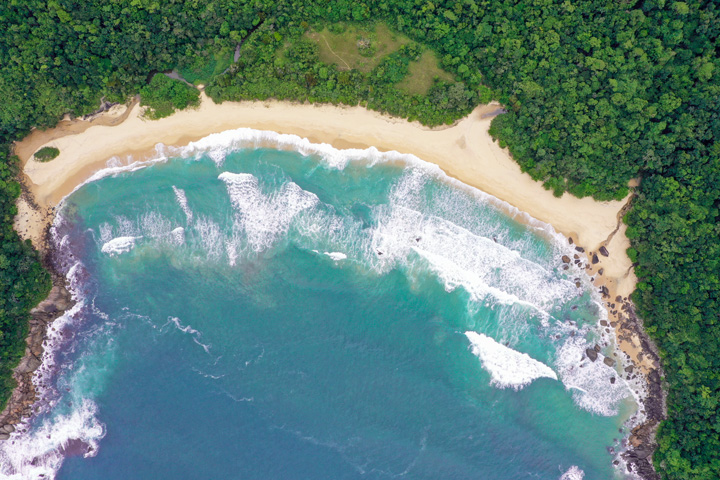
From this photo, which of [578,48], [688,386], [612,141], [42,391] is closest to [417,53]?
[578,48]

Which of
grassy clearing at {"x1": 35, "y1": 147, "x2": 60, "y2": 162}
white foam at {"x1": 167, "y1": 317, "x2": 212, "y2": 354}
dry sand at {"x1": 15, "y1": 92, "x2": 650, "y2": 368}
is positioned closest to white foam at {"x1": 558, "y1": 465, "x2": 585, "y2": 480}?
dry sand at {"x1": 15, "y1": 92, "x2": 650, "y2": 368}

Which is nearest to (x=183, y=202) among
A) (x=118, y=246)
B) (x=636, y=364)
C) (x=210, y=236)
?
(x=210, y=236)

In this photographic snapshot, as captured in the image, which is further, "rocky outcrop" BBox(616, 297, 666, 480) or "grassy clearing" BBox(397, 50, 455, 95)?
"grassy clearing" BBox(397, 50, 455, 95)

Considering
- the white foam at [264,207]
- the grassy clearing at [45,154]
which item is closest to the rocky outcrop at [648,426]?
the white foam at [264,207]

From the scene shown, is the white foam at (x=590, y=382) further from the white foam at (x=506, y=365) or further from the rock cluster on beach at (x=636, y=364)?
the white foam at (x=506, y=365)

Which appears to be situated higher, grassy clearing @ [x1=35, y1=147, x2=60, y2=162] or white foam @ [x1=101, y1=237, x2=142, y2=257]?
grassy clearing @ [x1=35, y1=147, x2=60, y2=162]

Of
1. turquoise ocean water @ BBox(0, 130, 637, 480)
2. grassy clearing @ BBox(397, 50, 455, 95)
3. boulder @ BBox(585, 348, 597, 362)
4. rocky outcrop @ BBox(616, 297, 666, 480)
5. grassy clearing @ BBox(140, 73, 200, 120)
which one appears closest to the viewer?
turquoise ocean water @ BBox(0, 130, 637, 480)

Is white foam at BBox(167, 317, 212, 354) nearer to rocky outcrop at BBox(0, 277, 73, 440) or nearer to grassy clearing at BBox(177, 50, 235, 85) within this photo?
rocky outcrop at BBox(0, 277, 73, 440)
